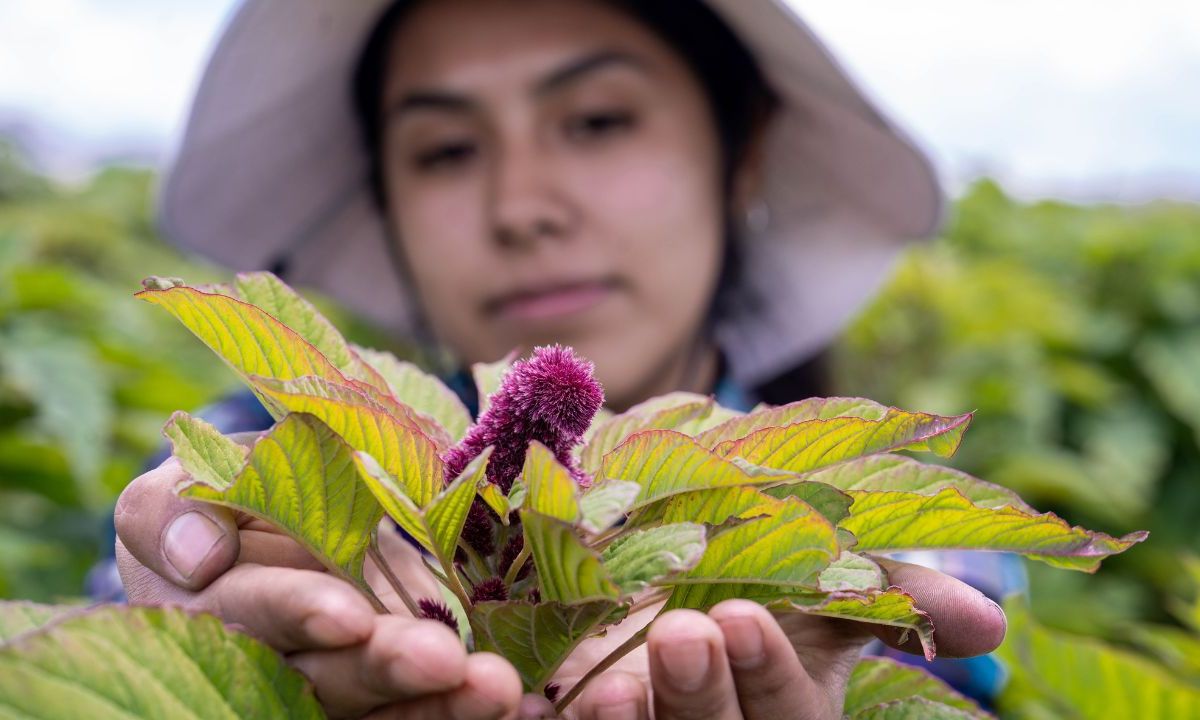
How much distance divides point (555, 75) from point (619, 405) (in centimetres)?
60

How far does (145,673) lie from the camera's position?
0.44 metres

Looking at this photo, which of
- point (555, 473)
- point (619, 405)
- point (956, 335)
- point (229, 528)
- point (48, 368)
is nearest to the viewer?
point (555, 473)

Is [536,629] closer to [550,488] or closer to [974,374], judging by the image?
[550,488]

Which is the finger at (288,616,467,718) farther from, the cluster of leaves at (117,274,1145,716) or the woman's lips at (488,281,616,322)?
the woman's lips at (488,281,616,322)

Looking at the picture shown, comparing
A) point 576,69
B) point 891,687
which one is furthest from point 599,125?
point 891,687

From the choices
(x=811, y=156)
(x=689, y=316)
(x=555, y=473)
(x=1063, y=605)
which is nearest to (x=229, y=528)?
(x=555, y=473)

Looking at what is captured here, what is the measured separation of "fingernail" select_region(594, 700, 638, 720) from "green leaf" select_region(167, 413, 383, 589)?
0.48 ft

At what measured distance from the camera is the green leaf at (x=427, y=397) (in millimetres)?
670

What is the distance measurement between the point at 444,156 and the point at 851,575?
4.42ft

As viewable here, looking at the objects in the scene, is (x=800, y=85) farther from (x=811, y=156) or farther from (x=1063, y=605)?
(x=1063, y=605)

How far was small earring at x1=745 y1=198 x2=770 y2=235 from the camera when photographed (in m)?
2.28

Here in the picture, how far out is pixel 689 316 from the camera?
5.78 feet

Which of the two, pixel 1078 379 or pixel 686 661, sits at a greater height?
pixel 686 661

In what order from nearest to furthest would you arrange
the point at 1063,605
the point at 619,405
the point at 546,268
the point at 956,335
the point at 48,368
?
the point at 546,268, the point at 48,368, the point at 619,405, the point at 1063,605, the point at 956,335
